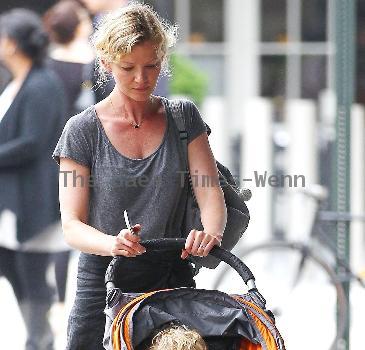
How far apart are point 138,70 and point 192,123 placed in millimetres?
308

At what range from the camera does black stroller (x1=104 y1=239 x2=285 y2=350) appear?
2881 millimetres

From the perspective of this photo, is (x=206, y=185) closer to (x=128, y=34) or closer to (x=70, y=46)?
(x=128, y=34)

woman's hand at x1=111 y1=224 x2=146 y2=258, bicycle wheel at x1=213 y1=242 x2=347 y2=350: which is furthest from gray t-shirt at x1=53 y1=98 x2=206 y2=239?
bicycle wheel at x1=213 y1=242 x2=347 y2=350

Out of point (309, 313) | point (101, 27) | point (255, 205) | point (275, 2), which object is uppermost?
point (275, 2)

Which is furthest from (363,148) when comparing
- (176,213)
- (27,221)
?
(176,213)

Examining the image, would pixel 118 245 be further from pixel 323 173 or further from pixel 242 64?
pixel 242 64

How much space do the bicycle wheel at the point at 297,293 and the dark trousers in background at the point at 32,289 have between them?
120 centimetres

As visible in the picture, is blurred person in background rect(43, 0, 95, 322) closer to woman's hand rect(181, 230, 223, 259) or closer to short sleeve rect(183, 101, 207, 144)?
short sleeve rect(183, 101, 207, 144)

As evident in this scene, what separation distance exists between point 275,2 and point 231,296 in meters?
9.36

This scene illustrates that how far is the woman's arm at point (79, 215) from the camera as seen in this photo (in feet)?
10.00

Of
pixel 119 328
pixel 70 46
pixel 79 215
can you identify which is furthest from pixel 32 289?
pixel 119 328

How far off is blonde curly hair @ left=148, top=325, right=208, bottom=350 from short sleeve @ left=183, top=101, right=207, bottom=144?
2.08 feet

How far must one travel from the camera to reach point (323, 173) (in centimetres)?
920

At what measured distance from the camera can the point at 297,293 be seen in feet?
25.8
